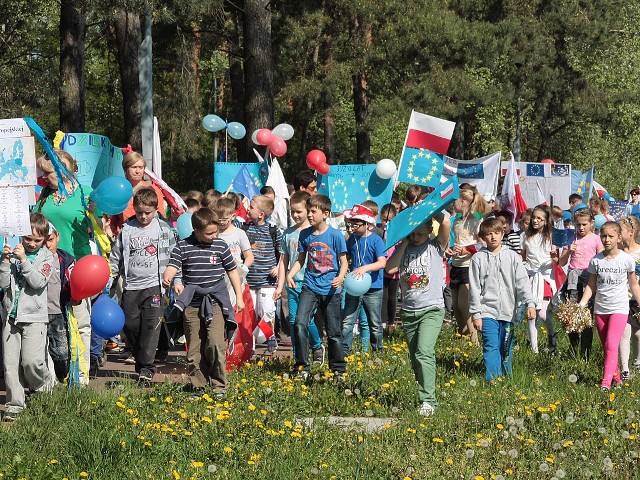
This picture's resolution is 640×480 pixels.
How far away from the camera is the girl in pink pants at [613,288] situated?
9320 millimetres

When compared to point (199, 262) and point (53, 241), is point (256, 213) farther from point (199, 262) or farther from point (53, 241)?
point (53, 241)

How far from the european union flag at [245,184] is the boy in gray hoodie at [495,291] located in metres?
5.60

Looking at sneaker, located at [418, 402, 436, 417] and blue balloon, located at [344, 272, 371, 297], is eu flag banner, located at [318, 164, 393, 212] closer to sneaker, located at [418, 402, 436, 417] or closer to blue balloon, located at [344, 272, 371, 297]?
blue balloon, located at [344, 272, 371, 297]

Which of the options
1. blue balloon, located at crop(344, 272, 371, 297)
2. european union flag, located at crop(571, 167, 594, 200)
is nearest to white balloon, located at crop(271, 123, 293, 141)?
european union flag, located at crop(571, 167, 594, 200)

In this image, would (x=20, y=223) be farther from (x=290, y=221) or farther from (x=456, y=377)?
→ (x=290, y=221)

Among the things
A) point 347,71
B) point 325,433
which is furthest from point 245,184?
point 347,71

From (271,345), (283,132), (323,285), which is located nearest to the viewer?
(323,285)

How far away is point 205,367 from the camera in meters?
8.57

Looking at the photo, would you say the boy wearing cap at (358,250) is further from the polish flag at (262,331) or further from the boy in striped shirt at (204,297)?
the boy in striped shirt at (204,297)

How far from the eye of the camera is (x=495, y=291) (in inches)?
360

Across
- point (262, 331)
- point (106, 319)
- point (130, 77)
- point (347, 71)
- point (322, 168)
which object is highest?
point (347, 71)

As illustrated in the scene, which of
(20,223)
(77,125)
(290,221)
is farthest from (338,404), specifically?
(77,125)

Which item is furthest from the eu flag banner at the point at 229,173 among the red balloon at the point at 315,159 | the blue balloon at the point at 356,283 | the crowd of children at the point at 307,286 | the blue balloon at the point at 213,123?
the blue balloon at the point at 356,283

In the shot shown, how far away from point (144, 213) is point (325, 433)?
307 centimetres
